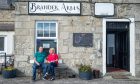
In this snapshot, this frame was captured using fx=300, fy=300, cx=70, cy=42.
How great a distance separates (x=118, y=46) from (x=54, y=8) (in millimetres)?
5321

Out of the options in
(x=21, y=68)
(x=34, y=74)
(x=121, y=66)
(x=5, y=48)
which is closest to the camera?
(x=34, y=74)

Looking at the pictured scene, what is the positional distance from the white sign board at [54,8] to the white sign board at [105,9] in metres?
1.00

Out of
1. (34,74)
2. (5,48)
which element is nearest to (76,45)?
(34,74)

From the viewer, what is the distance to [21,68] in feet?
51.3

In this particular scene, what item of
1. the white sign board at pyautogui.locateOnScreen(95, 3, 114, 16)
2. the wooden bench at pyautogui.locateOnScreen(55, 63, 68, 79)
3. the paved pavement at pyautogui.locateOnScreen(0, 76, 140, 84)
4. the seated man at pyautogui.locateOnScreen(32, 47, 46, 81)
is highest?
the white sign board at pyautogui.locateOnScreen(95, 3, 114, 16)

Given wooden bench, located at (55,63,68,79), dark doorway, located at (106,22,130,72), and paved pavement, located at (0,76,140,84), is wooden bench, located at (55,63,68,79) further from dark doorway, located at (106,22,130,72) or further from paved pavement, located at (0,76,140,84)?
dark doorway, located at (106,22,130,72)

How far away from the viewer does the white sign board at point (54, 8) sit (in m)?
15.6

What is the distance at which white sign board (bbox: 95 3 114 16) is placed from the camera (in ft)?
51.8

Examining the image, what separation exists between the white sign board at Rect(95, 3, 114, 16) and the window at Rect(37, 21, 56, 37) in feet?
7.99

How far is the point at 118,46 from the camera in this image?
738 inches

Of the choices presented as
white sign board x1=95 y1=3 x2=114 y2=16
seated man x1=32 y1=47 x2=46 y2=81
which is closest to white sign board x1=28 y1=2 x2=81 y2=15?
white sign board x1=95 y1=3 x2=114 y2=16

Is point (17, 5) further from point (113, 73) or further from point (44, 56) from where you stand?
point (113, 73)

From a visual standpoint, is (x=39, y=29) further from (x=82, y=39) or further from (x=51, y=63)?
(x=82, y=39)

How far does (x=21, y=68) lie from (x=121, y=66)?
6173mm
